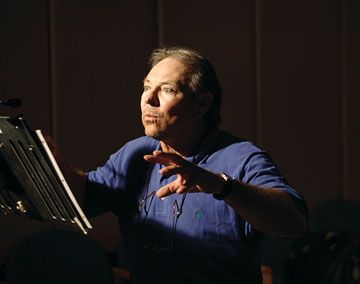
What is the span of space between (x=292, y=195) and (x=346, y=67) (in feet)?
9.05

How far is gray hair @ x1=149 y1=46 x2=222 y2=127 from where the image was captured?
6.65 feet

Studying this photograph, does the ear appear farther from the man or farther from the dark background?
the dark background

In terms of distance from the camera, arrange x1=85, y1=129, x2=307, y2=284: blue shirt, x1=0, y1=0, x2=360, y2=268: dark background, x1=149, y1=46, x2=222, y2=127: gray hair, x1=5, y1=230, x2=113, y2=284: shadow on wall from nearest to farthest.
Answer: x1=85, y1=129, x2=307, y2=284: blue shirt → x1=149, y1=46, x2=222, y2=127: gray hair → x1=5, y1=230, x2=113, y2=284: shadow on wall → x1=0, y1=0, x2=360, y2=268: dark background

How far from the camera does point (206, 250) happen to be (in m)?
1.93

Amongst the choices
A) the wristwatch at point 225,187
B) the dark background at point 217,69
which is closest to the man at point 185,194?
the wristwatch at point 225,187

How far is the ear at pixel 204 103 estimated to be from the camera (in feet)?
6.74

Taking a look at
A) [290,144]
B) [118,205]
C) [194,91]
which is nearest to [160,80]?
[194,91]

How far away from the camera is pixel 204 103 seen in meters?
2.07

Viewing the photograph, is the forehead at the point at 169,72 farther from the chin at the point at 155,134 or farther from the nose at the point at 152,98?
the chin at the point at 155,134

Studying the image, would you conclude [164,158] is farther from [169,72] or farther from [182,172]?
[169,72]

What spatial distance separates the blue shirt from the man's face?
4.1 inches

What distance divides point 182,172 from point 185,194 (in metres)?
0.51

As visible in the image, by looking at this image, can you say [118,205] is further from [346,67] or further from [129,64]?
[346,67]

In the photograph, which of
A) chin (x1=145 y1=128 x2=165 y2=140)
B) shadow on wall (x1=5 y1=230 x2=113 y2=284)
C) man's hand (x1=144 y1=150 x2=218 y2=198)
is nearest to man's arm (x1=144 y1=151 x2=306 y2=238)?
man's hand (x1=144 y1=150 x2=218 y2=198)
